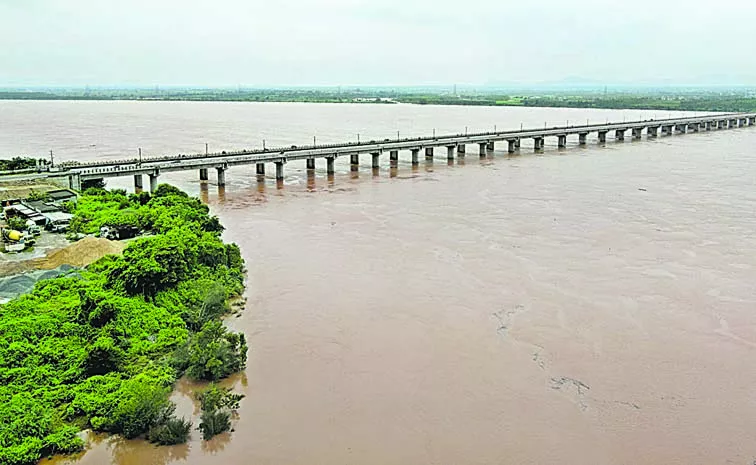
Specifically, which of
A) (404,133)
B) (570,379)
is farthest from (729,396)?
(404,133)

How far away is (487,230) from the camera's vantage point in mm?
28484

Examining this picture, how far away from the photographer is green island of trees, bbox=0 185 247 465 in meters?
12.5

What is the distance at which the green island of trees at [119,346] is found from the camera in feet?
40.9

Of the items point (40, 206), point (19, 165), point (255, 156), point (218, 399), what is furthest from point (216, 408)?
point (255, 156)

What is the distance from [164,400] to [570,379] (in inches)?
331

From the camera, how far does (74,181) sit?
110 feet

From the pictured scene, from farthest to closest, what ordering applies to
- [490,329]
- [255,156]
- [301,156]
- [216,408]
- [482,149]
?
[482,149]
[301,156]
[255,156]
[490,329]
[216,408]

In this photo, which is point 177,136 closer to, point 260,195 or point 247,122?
point 247,122

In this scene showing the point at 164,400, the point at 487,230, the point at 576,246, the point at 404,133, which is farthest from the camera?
the point at 404,133

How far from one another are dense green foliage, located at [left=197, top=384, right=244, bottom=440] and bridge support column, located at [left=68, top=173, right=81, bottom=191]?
2280 cm

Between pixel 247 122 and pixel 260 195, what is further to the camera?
pixel 247 122

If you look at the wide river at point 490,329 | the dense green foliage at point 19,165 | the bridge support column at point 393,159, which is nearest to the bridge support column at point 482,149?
the bridge support column at point 393,159

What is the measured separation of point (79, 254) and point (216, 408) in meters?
9.70

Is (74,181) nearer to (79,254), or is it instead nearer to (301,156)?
(301,156)
